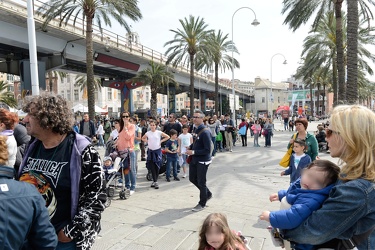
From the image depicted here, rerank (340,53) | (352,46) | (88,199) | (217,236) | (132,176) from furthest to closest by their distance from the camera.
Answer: (340,53), (352,46), (132,176), (217,236), (88,199)

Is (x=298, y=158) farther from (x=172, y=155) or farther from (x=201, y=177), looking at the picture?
(x=172, y=155)

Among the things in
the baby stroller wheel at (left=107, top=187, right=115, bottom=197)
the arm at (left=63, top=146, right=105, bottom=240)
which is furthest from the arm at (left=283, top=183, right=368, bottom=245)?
→ the baby stroller wheel at (left=107, top=187, right=115, bottom=197)

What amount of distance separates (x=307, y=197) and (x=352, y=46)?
12.4 m

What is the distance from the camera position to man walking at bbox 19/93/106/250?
214cm

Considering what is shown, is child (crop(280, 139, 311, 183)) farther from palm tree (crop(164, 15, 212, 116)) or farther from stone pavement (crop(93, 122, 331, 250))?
palm tree (crop(164, 15, 212, 116))

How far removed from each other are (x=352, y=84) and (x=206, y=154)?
945 centimetres

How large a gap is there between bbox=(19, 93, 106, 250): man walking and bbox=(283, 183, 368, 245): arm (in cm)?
147

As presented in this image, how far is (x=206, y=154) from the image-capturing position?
5875mm

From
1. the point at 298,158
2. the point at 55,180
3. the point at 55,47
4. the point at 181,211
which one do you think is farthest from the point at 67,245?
the point at 55,47

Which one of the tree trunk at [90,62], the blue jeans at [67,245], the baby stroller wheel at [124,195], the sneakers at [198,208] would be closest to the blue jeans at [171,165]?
the baby stroller wheel at [124,195]

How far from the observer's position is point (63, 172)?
214 centimetres

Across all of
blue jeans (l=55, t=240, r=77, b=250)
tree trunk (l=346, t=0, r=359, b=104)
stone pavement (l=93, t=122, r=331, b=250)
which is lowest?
stone pavement (l=93, t=122, r=331, b=250)

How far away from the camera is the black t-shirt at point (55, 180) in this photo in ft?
7.02

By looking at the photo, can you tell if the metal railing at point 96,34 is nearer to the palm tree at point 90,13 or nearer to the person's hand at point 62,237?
the palm tree at point 90,13
